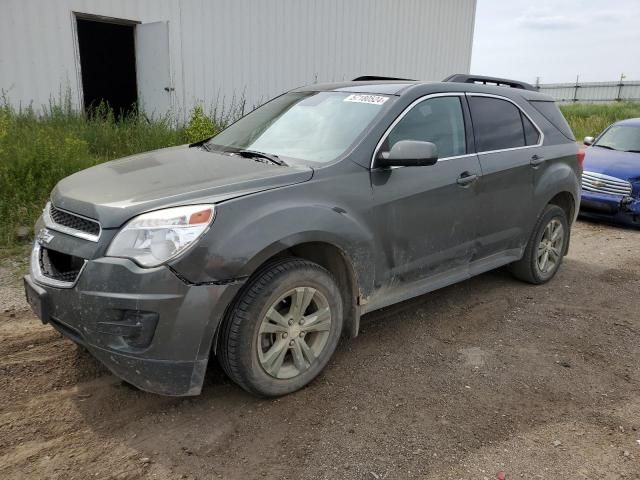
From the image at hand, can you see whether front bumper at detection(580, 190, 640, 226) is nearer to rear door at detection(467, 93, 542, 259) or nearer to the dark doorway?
rear door at detection(467, 93, 542, 259)

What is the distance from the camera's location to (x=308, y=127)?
11.9ft

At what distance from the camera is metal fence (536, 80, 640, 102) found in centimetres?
3389

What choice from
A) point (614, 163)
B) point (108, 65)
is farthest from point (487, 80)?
Answer: point (108, 65)

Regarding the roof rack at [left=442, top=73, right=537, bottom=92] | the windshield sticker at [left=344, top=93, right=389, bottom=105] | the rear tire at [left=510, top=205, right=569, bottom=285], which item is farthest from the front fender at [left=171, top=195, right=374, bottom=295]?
the rear tire at [left=510, top=205, right=569, bottom=285]

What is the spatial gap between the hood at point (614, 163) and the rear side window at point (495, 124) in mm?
4118

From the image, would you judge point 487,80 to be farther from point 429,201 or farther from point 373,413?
point 373,413

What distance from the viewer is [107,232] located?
2.55m

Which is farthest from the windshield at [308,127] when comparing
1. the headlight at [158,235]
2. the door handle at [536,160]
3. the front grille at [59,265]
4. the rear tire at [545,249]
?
the rear tire at [545,249]

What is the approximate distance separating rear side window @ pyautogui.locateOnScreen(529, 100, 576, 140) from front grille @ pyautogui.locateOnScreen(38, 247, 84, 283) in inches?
157

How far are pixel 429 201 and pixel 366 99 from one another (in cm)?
83

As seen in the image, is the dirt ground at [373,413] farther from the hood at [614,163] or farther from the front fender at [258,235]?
the hood at [614,163]

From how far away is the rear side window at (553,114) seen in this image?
4.83 meters

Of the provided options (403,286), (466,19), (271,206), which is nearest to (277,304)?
(271,206)

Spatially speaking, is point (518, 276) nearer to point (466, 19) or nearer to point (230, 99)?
point (230, 99)
